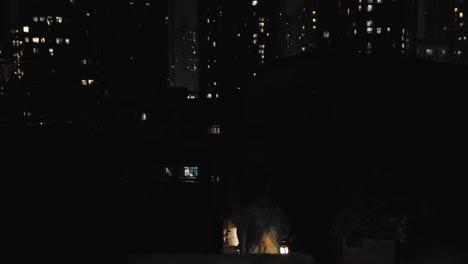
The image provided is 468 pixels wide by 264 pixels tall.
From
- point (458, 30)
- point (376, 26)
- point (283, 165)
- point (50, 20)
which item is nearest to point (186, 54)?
point (458, 30)

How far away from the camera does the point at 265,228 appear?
34.0 feet

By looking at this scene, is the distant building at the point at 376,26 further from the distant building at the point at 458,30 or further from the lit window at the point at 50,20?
the lit window at the point at 50,20

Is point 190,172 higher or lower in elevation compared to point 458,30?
lower

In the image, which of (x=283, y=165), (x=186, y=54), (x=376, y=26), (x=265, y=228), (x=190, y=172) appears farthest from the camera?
(x=186, y=54)

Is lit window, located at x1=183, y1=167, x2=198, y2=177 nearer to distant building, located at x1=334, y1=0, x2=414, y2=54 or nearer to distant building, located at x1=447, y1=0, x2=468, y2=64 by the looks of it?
distant building, located at x1=334, y1=0, x2=414, y2=54

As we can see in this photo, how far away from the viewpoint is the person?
10375 millimetres

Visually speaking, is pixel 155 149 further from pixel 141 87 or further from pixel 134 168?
pixel 141 87

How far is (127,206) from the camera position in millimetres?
6461

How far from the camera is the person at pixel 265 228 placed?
1038cm

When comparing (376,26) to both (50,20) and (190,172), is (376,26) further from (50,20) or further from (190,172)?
(190,172)

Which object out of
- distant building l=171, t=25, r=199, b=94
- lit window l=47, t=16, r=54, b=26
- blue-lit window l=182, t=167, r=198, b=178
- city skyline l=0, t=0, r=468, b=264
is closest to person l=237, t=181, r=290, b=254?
city skyline l=0, t=0, r=468, b=264

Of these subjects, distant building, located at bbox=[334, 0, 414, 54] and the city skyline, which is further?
distant building, located at bbox=[334, 0, 414, 54]

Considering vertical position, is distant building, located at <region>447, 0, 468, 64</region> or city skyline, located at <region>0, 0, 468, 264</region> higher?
distant building, located at <region>447, 0, 468, 64</region>

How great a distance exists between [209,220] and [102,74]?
2141 inches
